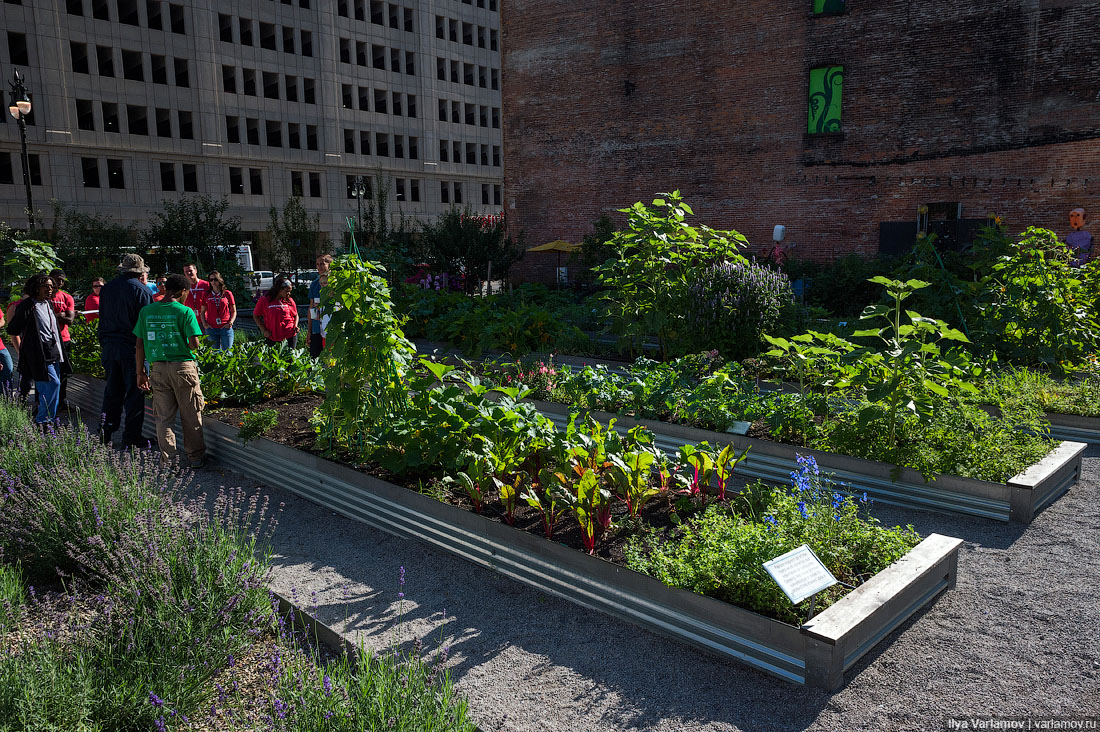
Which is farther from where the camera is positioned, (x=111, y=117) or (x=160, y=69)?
(x=160, y=69)

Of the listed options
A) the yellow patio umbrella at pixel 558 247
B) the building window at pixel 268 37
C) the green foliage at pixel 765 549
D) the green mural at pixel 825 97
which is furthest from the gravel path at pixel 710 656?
the building window at pixel 268 37

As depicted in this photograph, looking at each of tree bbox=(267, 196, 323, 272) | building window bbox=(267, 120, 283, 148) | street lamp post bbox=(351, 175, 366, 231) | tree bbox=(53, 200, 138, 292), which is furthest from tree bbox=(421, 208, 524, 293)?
building window bbox=(267, 120, 283, 148)

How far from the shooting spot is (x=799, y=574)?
3516 mm

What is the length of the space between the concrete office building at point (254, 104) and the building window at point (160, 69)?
0.35 ft

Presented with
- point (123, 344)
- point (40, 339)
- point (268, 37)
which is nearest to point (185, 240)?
point (40, 339)

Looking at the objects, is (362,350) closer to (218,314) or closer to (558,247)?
(218,314)

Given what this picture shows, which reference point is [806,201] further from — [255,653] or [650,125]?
[255,653]

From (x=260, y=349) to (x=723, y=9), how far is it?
70.5 ft

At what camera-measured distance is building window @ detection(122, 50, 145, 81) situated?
41719 mm

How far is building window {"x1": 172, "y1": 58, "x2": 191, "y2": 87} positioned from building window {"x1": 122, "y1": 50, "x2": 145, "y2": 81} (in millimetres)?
2039

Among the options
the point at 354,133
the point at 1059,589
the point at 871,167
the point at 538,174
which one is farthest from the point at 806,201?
the point at 354,133

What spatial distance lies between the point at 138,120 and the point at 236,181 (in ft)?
20.1

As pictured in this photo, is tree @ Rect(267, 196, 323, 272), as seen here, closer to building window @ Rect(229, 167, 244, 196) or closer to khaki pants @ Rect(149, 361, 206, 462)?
building window @ Rect(229, 167, 244, 196)

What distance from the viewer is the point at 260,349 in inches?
360
